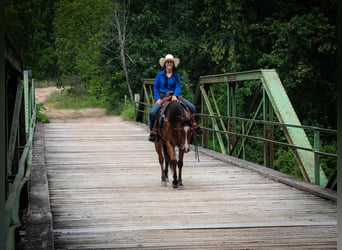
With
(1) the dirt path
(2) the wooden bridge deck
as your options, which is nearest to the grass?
(1) the dirt path

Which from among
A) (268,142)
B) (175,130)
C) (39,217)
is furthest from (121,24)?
(39,217)

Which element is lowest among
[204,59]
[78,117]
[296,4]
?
[78,117]

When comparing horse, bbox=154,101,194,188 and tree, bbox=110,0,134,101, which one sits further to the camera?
tree, bbox=110,0,134,101

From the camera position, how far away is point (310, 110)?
26.2m

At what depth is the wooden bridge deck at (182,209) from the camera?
580 cm

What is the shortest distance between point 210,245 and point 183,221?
47.2 inches

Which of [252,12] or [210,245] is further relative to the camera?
[252,12]

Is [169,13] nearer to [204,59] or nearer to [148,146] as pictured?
[204,59]

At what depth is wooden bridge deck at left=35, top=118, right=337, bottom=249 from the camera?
19.0ft

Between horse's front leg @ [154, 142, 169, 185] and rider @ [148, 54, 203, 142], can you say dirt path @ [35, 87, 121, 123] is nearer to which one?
horse's front leg @ [154, 142, 169, 185]

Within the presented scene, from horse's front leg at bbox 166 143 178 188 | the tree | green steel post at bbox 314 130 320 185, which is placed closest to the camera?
green steel post at bbox 314 130 320 185

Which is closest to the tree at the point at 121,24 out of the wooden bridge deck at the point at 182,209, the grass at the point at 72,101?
the grass at the point at 72,101

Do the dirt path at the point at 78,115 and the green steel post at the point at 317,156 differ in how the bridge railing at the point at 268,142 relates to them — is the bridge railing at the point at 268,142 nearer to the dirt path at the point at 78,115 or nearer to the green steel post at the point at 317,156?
the green steel post at the point at 317,156

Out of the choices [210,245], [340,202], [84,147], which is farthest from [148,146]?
[340,202]
